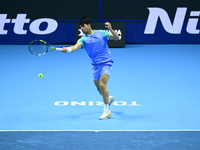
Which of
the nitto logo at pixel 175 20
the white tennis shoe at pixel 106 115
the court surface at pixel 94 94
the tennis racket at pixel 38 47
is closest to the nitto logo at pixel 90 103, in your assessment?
the court surface at pixel 94 94

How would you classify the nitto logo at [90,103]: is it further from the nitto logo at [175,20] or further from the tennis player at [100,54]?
the nitto logo at [175,20]

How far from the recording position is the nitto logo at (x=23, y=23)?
50.3 feet

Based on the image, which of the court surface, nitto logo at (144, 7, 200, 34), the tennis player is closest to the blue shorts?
the tennis player

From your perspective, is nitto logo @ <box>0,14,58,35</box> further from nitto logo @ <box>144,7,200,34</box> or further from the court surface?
nitto logo @ <box>144,7,200,34</box>

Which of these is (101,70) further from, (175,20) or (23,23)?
(23,23)

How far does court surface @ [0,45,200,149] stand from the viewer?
588 cm

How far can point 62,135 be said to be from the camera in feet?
17.1

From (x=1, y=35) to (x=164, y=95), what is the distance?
977 centimetres

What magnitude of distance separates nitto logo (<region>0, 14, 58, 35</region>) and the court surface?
2.74 m

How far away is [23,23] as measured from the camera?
15.4m

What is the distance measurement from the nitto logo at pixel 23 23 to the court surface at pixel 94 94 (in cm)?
274

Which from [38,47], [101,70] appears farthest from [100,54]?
[38,47]

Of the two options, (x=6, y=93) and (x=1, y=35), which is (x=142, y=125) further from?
(x=1, y=35)

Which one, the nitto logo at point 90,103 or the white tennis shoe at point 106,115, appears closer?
the white tennis shoe at point 106,115
